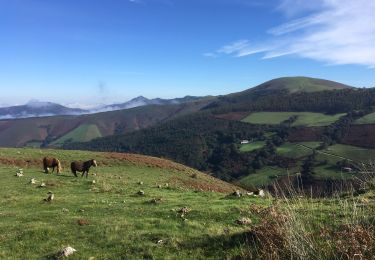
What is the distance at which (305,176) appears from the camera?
12306 centimetres

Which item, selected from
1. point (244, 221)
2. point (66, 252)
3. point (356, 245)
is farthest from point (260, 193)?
point (356, 245)

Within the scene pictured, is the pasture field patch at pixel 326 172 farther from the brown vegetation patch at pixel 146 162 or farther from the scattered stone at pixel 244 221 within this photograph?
the scattered stone at pixel 244 221

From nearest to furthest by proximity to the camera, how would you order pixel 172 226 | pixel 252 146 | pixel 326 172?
1. pixel 172 226
2. pixel 326 172
3. pixel 252 146

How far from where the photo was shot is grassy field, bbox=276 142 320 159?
158 metres

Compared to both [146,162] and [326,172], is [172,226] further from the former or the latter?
[326,172]

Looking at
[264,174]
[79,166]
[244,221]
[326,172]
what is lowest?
[264,174]

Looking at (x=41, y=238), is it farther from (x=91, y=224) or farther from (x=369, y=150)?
(x=369, y=150)

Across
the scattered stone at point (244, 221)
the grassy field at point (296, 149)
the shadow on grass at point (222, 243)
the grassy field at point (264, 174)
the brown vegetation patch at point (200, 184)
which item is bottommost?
the grassy field at point (264, 174)

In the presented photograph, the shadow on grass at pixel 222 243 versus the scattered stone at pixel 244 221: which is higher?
the shadow on grass at pixel 222 243

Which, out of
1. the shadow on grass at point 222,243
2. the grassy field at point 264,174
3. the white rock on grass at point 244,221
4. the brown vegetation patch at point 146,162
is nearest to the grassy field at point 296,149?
the grassy field at point 264,174

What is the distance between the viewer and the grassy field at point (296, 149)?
158 metres

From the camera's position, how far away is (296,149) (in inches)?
6545

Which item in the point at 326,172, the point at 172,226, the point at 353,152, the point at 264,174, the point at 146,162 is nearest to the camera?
the point at 172,226

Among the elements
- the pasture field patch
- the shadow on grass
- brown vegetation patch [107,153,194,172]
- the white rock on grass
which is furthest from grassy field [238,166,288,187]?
the shadow on grass
